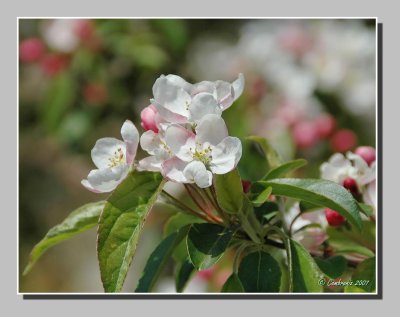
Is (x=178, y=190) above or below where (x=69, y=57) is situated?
below

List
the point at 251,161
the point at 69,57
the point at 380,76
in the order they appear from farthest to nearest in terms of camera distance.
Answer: the point at 69,57
the point at 251,161
the point at 380,76

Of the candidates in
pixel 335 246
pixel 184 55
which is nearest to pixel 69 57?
pixel 184 55

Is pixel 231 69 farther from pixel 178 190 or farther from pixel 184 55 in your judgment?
pixel 178 190

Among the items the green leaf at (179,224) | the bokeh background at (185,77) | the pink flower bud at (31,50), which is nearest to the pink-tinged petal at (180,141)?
the green leaf at (179,224)

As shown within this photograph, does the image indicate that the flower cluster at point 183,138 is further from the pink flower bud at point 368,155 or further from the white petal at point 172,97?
the pink flower bud at point 368,155

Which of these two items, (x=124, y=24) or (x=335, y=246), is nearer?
(x=335, y=246)

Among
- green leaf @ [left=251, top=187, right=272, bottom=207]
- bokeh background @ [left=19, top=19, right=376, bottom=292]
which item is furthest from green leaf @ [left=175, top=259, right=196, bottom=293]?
bokeh background @ [left=19, top=19, right=376, bottom=292]

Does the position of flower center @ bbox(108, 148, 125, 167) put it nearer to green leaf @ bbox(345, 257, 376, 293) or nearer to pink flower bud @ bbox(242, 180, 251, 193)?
pink flower bud @ bbox(242, 180, 251, 193)
